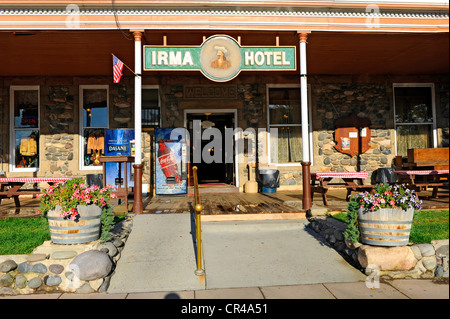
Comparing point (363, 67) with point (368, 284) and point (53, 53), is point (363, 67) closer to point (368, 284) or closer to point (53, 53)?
point (368, 284)

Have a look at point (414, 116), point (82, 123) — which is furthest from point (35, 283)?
point (414, 116)

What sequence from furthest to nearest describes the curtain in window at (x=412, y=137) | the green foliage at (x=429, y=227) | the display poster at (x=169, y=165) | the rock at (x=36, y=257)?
the curtain in window at (x=412, y=137) → the display poster at (x=169, y=165) → the green foliage at (x=429, y=227) → the rock at (x=36, y=257)

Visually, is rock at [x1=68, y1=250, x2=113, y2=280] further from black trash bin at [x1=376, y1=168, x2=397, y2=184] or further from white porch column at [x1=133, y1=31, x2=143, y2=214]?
black trash bin at [x1=376, y1=168, x2=397, y2=184]

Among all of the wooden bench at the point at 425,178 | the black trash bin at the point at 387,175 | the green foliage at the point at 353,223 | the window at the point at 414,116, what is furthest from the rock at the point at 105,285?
the window at the point at 414,116

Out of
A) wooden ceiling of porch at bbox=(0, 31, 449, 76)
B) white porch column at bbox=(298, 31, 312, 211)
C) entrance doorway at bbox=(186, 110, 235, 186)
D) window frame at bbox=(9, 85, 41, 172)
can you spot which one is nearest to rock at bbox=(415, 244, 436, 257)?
white porch column at bbox=(298, 31, 312, 211)

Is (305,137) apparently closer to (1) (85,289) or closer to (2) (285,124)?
(2) (285,124)

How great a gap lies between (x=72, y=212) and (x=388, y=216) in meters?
3.72

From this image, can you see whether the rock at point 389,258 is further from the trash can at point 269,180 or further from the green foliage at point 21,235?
the trash can at point 269,180

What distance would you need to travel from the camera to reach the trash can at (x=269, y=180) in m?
8.70

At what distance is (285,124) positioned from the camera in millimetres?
9516

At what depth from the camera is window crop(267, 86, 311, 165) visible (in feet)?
Answer: 30.8

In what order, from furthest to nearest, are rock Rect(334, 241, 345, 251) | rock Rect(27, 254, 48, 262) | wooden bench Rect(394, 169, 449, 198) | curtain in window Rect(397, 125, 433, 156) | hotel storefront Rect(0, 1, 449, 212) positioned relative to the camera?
curtain in window Rect(397, 125, 433, 156), hotel storefront Rect(0, 1, 449, 212), wooden bench Rect(394, 169, 449, 198), rock Rect(334, 241, 345, 251), rock Rect(27, 254, 48, 262)

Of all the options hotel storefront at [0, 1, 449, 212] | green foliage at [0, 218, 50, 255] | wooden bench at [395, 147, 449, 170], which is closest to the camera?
green foliage at [0, 218, 50, 255]

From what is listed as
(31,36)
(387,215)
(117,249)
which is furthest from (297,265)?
(31,36)
